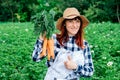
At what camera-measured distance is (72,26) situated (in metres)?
3.56

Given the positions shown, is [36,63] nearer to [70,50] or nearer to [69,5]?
[70,50]

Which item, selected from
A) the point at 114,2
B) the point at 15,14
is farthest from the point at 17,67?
the point at 15,14

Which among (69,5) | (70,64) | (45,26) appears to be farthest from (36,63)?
(69,5)

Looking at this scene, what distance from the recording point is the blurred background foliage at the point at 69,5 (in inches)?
998

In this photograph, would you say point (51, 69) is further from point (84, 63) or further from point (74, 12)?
point (74, 12)

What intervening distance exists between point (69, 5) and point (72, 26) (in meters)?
23.4

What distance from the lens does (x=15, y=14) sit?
3189 cm

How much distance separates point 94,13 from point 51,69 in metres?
22.5

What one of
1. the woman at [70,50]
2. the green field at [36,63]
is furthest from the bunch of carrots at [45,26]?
the green field at [36,63]

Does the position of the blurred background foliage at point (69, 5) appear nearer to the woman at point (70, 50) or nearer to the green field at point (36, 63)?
the green field at point (36, 63)

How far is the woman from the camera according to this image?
356 cm

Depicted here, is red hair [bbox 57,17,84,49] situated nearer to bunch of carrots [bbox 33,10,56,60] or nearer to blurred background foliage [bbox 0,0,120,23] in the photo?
bunch of carrots [bbox 33,10,56,60]

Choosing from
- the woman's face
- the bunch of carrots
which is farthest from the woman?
the bunch of carrots

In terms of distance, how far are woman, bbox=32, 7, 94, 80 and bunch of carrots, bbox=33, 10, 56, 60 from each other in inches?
5.9
